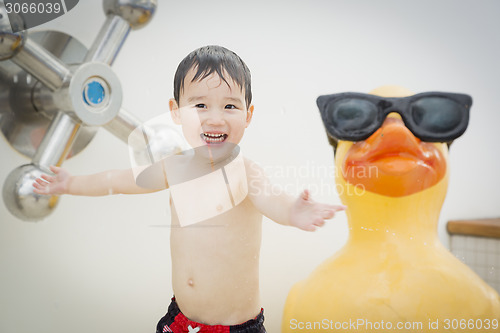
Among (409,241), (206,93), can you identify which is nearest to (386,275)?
(409,241)

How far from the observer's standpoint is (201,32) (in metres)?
0.59

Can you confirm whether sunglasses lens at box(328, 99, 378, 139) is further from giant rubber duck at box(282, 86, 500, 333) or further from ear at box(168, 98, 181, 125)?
ear at box(168, 98, 181, 125)

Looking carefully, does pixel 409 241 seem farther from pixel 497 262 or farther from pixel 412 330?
pixel 497 262

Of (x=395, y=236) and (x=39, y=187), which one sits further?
(x=395, y=236)

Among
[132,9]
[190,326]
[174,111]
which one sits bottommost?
[190,326]

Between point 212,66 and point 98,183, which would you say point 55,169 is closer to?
point 98,183

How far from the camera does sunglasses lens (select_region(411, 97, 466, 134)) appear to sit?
1.70 ft

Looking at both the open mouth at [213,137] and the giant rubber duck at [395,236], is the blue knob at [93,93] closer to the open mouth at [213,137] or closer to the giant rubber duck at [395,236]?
the open mouth at [213,137]

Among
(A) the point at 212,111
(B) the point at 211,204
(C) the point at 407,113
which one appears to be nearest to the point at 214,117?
(A) the point at 212,111

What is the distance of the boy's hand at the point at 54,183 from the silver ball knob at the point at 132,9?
0.19 metres

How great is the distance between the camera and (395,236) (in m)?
0.58

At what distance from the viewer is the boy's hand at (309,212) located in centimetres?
41

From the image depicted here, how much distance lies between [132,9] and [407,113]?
0.33m

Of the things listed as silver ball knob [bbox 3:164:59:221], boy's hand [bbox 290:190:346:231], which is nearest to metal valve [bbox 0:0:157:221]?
silver ball knob [bbox 3:164:59:221]
